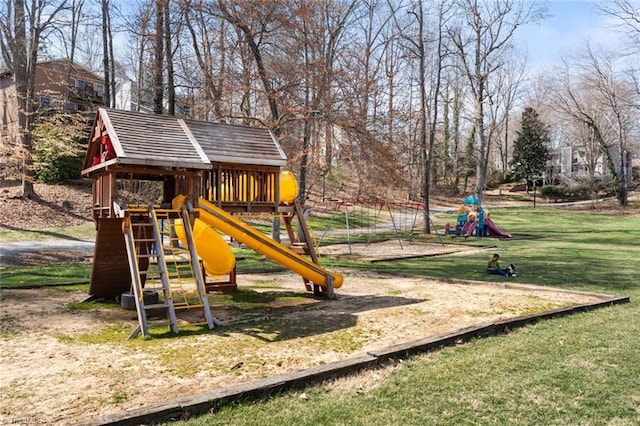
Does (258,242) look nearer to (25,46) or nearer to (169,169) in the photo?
(169,169)

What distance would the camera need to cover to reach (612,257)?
16.7 metres

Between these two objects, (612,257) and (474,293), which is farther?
(612,257)

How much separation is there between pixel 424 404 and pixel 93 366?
11.9 ft

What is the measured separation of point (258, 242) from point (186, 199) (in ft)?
5.18

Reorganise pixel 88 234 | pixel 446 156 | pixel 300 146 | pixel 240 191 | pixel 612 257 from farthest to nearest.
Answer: pixel 446 156
pixel 88 234
pixel 300 146
pixel 612 257
pixel 240 191

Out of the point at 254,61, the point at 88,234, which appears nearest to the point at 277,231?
the point at 254,61

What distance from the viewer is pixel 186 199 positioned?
27.0 feet

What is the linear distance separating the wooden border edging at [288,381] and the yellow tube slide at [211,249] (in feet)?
15.7

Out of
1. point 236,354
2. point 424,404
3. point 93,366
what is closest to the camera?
point 424,404

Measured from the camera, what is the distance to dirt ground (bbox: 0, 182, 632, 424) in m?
4.80

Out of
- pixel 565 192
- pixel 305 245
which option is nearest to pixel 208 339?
pixel 305 245

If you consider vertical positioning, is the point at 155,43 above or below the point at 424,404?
above

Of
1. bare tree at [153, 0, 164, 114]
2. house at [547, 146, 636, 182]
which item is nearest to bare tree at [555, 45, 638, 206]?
house at [547, 146, 636, 182]

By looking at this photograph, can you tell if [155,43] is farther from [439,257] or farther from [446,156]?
[446,156]
